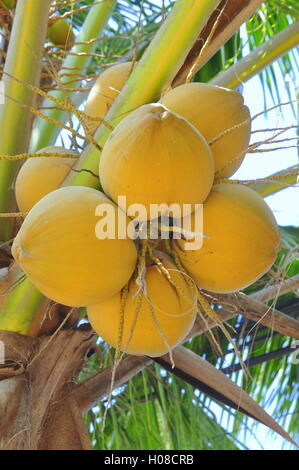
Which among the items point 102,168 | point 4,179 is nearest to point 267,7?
point 4,179

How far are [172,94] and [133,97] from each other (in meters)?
0.09

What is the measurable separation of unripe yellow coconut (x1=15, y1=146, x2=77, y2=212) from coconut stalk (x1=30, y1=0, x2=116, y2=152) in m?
0.46

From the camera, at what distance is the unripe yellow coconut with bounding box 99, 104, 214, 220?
0.77m

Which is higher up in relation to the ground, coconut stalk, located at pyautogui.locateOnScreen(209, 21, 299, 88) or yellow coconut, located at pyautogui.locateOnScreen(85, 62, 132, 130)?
coconut stalk, located at pyautogui.locateOnScreen(209, 21, 299, 88)

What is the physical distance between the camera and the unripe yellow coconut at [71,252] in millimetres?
766

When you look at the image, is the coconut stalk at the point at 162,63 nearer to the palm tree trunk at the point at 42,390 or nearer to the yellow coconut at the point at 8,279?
the yellow coconut at the point at 8,279

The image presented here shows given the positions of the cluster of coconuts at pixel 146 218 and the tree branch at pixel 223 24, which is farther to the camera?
the tree branch at pixel 223 24

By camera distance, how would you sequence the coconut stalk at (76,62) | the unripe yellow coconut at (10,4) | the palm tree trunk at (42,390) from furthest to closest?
1. the unripe yellow coconut at (10,4)
2. the coconut stalk at (76,62)
3. the palm tree trunk at (42,390)

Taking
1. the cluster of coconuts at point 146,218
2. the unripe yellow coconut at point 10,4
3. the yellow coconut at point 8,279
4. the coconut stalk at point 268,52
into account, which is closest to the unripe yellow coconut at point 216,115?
the cluster of coconuts at point 146,218

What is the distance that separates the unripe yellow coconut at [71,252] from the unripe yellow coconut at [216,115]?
202 millimetres

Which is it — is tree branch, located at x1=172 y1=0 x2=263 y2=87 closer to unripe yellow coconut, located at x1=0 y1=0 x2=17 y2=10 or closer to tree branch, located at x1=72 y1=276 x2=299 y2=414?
tree branch, located at x1=72 y1=276 x2=299 y2=414

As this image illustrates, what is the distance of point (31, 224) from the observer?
79 cm

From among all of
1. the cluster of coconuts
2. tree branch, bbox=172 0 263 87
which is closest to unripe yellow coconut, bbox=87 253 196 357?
the cluster of coconuts

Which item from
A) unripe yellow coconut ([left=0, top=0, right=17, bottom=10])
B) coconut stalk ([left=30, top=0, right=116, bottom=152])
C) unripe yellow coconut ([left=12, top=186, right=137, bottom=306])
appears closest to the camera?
unripe yellow coconut ([left=12, top=186, right=137, bottom=306])
